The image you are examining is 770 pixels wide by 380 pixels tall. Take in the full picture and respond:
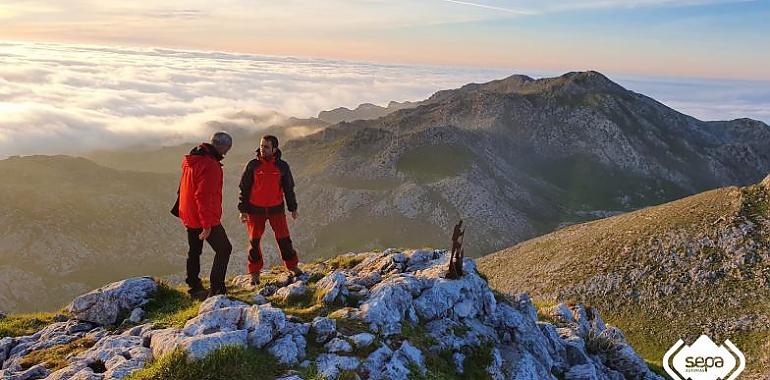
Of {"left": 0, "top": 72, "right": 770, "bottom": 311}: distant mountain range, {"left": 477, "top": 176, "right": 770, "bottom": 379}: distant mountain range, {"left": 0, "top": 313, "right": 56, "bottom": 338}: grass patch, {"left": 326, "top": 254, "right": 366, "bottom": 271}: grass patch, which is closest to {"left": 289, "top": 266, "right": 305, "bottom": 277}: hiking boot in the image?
{"left": 326, "top": 254, "right": 366, "bottom": 271}: grass patch

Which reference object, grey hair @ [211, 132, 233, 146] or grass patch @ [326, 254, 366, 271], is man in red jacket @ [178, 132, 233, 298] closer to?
grey hair @ [211, 132, 233, 146]

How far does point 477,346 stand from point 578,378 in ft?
16.2

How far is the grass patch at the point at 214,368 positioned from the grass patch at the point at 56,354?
11.9 feet

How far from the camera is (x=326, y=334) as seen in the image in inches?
479

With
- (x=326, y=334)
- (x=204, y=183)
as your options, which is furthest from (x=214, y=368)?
(x=204, y=183)

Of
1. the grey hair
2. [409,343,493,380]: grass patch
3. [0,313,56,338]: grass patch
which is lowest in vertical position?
[0,313,56,338]: grass patch

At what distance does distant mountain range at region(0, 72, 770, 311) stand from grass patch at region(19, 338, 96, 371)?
85.9m

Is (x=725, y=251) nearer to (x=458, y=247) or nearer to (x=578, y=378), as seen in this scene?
(x=578, y=378)

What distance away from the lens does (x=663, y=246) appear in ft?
172

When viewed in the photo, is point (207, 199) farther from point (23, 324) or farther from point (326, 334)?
point (23, 324)

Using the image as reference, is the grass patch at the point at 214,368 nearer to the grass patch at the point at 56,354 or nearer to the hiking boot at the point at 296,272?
the grass patch at the point at 56,354

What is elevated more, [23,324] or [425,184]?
[23,324]

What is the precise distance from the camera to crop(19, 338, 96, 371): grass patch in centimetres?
1212

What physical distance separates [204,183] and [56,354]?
6.00 meters
